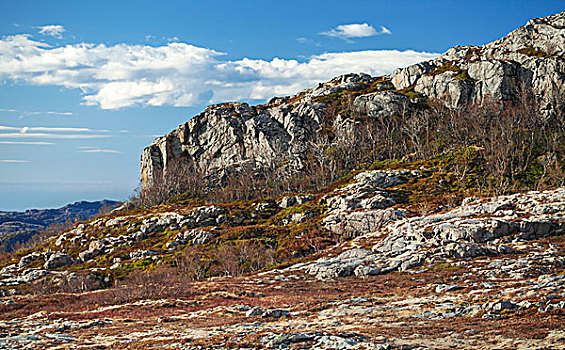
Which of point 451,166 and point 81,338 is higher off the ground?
point 451,166

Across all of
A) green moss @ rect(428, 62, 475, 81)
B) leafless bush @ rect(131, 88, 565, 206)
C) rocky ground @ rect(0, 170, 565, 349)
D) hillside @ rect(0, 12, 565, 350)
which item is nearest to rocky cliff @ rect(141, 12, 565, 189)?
green moss @ rect(428, 62, 475, 81)

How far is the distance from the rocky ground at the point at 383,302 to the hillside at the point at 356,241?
22 centimetres

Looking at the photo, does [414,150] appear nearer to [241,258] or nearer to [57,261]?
[241,258]

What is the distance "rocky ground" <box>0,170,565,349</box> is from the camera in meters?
21.1

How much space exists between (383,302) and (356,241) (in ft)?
129

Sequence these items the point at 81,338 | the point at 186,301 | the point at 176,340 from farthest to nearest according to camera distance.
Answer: the point at 186,301 → the point at 81,338 → the point at 176,340

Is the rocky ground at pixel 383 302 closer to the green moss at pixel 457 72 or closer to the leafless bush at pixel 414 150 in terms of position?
the leafless bush at pixel 414 150

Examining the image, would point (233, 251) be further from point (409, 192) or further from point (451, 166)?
point (451, 166)

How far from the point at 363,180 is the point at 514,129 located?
57606 mm

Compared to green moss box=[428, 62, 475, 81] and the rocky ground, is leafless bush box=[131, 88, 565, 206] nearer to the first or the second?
green moss box=[428, 62, 475, 81]

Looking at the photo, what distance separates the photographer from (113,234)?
12256 centimetres

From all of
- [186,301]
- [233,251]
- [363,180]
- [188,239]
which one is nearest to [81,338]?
[186,301]

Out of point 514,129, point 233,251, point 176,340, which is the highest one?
point 514,129

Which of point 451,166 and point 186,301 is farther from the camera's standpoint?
point 451,166
